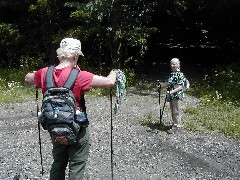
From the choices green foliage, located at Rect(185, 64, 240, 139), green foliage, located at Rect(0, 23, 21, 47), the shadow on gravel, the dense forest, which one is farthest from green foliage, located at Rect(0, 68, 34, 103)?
green foliage, located at Rect(185, 64, 240, 139)

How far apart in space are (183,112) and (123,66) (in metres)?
5.51

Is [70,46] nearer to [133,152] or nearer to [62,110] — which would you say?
[62,110]

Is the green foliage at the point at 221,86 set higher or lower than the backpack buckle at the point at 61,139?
lower

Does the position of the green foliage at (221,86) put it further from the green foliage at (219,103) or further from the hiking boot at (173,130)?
the hiking boot at (173,130)

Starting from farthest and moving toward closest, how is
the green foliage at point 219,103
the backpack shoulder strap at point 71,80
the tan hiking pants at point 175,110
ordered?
1. the green foliage at point 219,103
2. the tan hiking pants at point 175,110
3. the backpack shoulder strap at point 71,80

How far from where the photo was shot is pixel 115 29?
14195 millimetres

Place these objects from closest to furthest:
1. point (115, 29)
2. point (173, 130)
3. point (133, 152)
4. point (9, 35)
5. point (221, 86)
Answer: point (133, 152) < point (173, 130) < point (221, 86) < point (115, 29) < point (9, 35)

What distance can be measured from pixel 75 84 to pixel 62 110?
11.3 inches

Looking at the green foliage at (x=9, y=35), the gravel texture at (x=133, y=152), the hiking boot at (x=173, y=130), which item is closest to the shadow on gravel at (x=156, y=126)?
the gravel texture at (x=133, y=152)

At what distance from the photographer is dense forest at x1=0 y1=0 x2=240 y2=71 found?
13867mm

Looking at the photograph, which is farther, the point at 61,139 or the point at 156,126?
the point at 156,126

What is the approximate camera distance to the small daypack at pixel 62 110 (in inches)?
149

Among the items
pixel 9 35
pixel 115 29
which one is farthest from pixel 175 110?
pixel 9 35

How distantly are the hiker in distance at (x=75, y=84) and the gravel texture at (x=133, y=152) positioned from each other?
1438 mm
